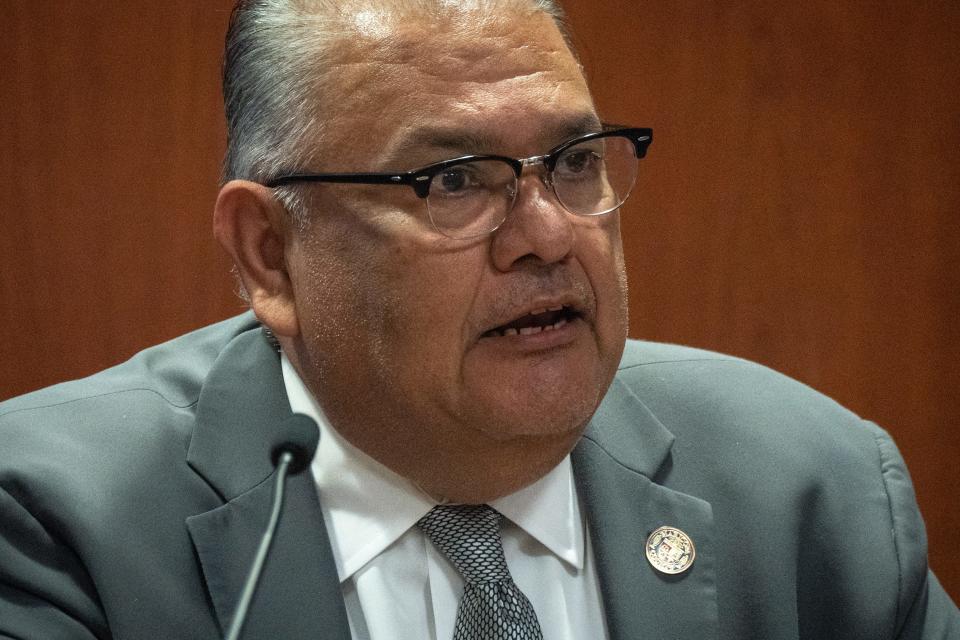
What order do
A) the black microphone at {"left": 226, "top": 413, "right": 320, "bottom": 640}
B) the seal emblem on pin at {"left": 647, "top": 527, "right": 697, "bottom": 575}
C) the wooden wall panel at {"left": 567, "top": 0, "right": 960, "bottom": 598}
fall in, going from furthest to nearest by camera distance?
the wooden wall panel at {"left": 567, "top": 0, "right": 960, "bottom": 598} → the seal emblem on pin at {"left": 647, "top": 527, "right": 697, "bottom": 575} → the black microphone at {"left": 226, "top": 413, "right": 320, "bottom": 640}

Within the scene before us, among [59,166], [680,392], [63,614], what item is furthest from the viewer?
[59,166]

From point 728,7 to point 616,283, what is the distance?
1.09 meters

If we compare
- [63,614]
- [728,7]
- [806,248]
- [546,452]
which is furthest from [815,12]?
[63,614]

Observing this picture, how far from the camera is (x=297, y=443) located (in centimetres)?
131

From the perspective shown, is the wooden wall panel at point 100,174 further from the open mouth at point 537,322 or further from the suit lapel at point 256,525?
the open mouth at point 537,322

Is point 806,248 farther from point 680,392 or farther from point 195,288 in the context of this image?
point 195,288

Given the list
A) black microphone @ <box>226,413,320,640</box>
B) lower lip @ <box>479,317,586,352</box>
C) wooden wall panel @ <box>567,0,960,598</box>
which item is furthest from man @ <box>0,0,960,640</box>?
wooden wall panel @ <box>567,0,960,598</box>

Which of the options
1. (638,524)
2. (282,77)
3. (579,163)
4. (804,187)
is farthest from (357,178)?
(804,187)

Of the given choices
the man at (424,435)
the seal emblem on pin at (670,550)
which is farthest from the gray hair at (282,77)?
the seal emblem on pin at (670,550)

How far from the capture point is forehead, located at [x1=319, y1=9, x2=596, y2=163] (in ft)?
5.38

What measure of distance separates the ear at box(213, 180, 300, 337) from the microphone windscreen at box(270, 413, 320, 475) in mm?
497

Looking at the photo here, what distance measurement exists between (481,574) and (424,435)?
208 mm

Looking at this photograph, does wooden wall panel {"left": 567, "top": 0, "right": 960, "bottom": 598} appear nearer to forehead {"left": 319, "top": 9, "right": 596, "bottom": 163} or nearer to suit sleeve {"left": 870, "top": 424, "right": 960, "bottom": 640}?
suit sleeve {"left": 870, "top": 424, "right": 960, "bottom": 640}

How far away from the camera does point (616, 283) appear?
172 centimetres
